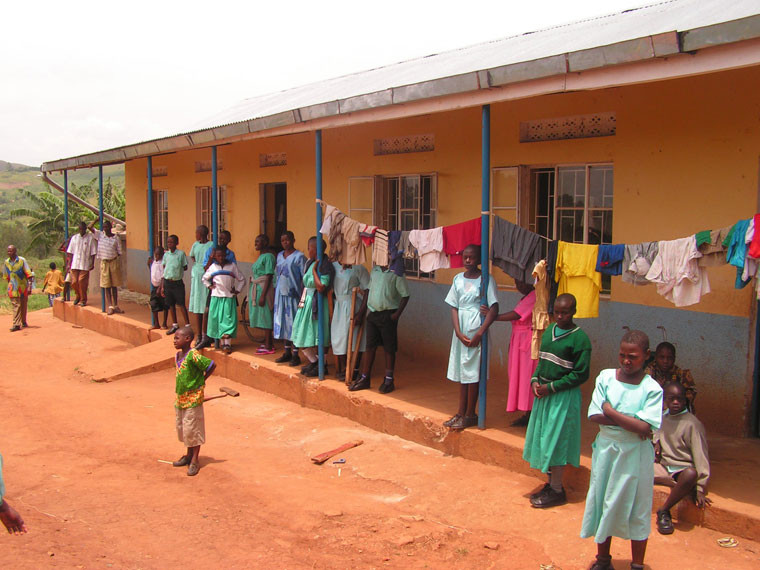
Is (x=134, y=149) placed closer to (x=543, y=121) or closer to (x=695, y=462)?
(x=543, y=121)

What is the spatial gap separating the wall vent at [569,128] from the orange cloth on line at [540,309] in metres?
2.02

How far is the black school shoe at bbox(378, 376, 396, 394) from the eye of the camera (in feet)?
24.3

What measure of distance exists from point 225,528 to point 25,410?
496 cm

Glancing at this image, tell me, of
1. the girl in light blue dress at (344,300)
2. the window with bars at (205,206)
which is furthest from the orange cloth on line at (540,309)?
the window with bars at (205,206)

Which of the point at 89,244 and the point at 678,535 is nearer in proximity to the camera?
the point at 678,535

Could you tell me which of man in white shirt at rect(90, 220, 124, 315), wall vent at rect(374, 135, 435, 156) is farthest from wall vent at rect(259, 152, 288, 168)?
man in white shirt at rect(90, 220, 124, 315)

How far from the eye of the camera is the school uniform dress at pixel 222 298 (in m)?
9.50

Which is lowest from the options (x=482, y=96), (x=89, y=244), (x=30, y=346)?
(x=30, y=346)

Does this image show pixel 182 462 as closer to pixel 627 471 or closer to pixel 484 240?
pixel 484 240

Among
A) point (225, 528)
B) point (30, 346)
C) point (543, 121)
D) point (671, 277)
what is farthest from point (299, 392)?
point (30, 346)

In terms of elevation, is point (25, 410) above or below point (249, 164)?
below

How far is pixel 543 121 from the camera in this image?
7379 mm

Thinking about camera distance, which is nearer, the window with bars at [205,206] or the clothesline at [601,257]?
the clothesline at [601,257]

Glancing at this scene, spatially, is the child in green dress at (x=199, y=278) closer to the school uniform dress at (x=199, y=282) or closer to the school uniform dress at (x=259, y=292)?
the school uniform dress at (x=199, y=282)
